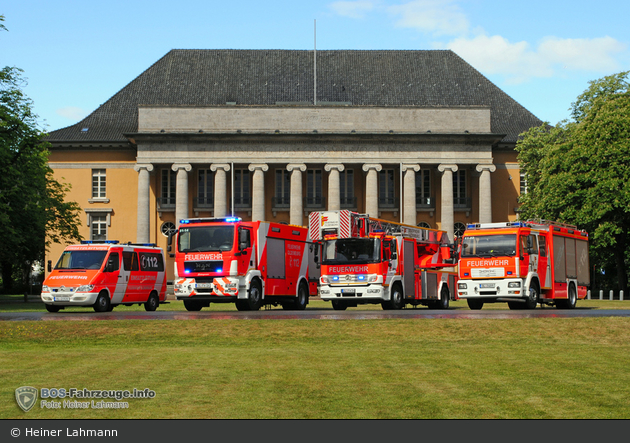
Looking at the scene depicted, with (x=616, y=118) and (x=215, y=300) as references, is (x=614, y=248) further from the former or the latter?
(x=215, y=300)

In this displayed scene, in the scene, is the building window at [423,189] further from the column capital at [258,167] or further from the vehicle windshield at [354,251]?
the vehicle windshield at [354,251]

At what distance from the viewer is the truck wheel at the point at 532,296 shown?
29.5 meters

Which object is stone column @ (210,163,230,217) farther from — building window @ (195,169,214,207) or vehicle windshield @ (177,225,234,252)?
vehicle windshield @ (177,225,234,252)

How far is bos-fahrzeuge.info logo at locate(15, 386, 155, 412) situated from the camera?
364 inches

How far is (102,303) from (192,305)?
3.33 metres

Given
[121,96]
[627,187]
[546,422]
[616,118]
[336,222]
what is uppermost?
[121,96]

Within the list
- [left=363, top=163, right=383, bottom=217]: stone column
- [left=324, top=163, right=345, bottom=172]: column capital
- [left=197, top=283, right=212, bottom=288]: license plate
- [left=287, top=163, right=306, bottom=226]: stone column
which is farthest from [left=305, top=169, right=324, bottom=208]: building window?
[left=197, top=283, right=212, bottom=288]: license plate

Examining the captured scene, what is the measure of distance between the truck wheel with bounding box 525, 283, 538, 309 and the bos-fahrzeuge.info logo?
2158cm

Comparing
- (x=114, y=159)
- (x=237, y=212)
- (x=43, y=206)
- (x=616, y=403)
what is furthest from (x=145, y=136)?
(x=616, y=403)

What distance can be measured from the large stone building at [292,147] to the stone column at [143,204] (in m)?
0.09

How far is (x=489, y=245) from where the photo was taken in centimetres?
3002

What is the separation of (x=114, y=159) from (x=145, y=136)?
16.9ft

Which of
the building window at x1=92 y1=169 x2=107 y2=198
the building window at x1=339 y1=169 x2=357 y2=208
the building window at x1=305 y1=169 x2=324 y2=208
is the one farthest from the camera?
the building window at x1=339 y1=169 x2=357 y2=208

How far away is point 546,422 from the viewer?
8.59 m
